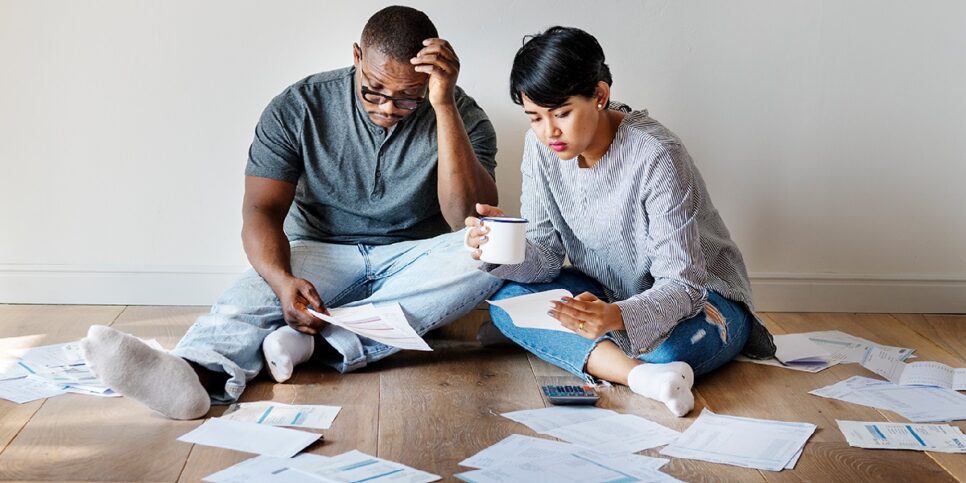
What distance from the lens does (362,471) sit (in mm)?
1716

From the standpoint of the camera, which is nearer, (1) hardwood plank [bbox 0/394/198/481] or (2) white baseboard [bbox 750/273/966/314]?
(1) hardwood plank [bbox 0/394/198/481]

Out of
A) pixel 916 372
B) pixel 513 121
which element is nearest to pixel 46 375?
pixel 513 121

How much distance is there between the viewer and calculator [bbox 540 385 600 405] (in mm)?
2150

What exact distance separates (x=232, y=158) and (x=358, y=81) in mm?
699

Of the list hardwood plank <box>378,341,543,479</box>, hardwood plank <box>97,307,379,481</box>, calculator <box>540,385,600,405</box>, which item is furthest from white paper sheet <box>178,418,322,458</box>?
calculator <box>540,385,600,405</box>

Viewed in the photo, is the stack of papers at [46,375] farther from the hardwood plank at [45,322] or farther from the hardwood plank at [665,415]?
the hardwood plank at [665,415]

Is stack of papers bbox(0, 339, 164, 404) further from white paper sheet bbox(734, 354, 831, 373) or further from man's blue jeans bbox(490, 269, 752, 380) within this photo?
white paper sheet bbox(734, 354, 831, 373)

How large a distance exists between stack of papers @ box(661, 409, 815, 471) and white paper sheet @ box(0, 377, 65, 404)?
50.9 inches

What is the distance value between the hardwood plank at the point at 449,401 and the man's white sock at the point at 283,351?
8.2 inches

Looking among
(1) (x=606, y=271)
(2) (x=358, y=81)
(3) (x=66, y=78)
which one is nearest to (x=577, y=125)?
(1) (x=606, y=271)

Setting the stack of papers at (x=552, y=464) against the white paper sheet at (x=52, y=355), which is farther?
the white paper sheet at (x=52, y=355)

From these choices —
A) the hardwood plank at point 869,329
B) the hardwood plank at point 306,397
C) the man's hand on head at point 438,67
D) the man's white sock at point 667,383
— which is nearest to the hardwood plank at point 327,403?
the hardwood plank at point 306,397

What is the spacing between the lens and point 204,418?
2018 mm

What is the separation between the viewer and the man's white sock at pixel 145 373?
6.23 ft
